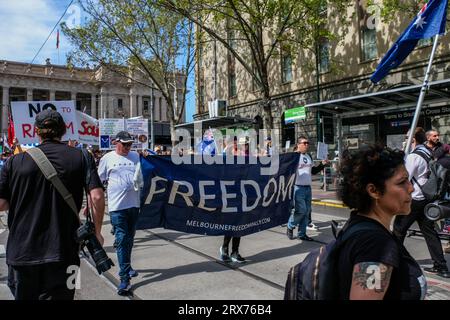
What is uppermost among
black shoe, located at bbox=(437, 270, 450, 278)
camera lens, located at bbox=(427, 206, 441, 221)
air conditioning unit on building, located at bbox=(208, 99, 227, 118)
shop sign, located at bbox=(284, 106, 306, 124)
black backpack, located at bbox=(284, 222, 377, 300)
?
air conditioning unit on building, located at bbox=(208, 99, 227, 118)

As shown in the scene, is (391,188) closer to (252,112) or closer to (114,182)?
(114,182)

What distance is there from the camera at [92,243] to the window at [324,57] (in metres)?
22.1

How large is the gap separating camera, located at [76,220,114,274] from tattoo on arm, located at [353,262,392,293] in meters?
2.00

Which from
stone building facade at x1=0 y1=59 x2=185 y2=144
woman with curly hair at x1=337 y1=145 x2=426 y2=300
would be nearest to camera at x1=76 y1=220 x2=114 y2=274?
woman with curly hair at x1=337 y1=145 x2=426 y2=300

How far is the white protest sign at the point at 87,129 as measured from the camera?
13.2 metres

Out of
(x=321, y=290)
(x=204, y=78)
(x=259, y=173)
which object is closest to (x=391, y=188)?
(x=321, y=290)

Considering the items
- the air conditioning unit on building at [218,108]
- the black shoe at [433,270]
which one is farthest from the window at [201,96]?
the black shoe at [433,270]

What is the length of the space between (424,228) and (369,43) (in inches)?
693

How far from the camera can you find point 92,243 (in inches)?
119

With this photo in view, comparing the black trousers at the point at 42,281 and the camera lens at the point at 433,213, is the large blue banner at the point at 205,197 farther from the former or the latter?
the black trousers at the point at 42,281

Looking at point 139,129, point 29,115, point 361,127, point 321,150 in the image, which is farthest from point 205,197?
point 361,127

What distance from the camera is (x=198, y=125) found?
24.1 metres

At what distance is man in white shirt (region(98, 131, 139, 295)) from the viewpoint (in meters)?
5.09

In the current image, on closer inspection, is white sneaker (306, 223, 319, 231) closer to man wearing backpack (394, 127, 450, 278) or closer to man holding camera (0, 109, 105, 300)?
man wearing backpack (394, 127, 450, 278)
